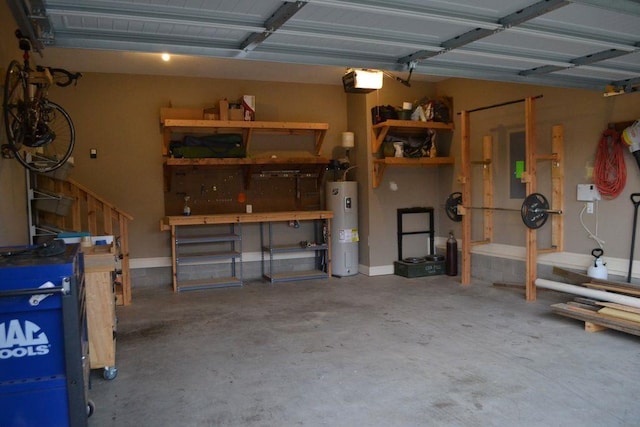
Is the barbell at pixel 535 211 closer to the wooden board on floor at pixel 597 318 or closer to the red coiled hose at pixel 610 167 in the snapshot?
the red coiled hose at pixel 610 167

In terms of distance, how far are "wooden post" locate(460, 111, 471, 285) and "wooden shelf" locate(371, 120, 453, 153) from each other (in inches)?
25.6

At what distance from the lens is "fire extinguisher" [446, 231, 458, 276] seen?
719cm

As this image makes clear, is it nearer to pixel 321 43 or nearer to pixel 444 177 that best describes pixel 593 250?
pixel 444 177

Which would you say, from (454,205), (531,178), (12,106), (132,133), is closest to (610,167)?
(531,178)

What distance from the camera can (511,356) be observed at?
12.8 feet

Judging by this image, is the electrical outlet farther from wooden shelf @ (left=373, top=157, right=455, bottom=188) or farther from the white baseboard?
wooden shelf @ (left=373, top=157, right=455, bottom=188)

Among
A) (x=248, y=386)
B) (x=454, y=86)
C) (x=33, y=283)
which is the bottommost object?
(x=248, y=386)

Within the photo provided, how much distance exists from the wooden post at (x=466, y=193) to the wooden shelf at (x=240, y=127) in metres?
1.89

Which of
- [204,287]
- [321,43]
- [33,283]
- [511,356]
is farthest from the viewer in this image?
[204,287]

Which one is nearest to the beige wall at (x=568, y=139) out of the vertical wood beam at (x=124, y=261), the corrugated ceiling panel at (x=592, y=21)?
the corrugated ceiling panel at (x=592, y=21)

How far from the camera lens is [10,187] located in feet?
12.8

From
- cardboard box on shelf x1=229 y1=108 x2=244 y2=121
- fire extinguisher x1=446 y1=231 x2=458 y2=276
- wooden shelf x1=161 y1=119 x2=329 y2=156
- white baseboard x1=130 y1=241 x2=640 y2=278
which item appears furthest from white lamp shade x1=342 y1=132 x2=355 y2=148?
fire extinguisher x1=446 y1=231 x2=458 y2=276

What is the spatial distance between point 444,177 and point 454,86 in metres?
1.37

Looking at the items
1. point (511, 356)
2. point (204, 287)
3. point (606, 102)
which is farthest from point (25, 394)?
point (606, 102)
